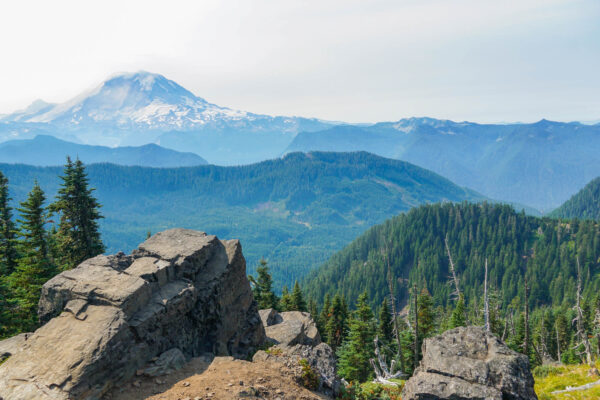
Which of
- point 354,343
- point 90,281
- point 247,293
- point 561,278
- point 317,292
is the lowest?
point 317,292

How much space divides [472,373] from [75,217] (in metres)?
44.4

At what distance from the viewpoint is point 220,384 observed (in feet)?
58.3

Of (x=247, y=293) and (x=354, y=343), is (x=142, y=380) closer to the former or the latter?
(x=247, y=293)

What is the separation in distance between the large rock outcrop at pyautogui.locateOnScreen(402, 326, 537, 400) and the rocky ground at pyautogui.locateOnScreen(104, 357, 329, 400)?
6.17 meters

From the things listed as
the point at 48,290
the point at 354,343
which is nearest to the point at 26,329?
the point at 48,290

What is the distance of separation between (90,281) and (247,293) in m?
13.5

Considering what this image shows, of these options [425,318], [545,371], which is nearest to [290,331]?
[545,371]

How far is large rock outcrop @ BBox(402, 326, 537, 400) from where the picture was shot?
17.5 m

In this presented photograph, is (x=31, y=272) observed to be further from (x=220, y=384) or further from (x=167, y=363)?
(x=220, y=384)

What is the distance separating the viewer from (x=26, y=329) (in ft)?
108

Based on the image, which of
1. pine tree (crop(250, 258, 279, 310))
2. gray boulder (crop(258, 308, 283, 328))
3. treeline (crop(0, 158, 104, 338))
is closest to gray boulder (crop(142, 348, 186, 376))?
gray boulder (crop(258, 308, 283, 328))

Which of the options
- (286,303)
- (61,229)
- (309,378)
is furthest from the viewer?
(286,303)

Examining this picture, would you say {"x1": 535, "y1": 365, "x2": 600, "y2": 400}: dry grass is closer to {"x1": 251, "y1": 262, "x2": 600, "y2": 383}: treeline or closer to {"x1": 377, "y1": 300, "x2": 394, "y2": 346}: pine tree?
{"x1": 251, "y1": 262, "x2": 600, "y2": 383}: treeline

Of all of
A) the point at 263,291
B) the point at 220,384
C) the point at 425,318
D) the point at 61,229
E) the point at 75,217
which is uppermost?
the point at 75,217
